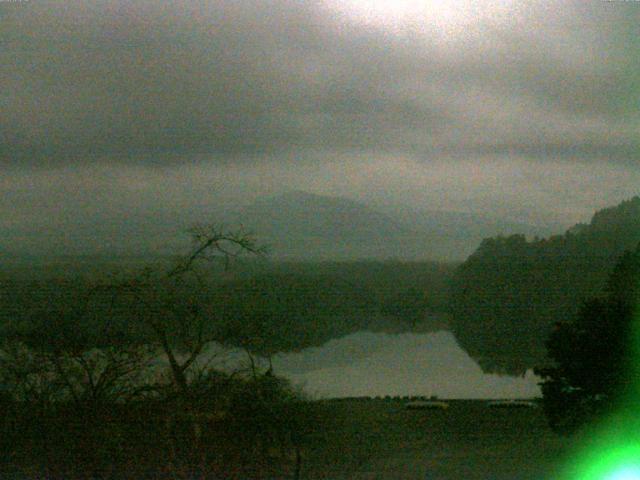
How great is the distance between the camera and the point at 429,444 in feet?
21.9

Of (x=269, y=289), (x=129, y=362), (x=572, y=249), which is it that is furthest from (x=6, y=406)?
(x=572, y=249)

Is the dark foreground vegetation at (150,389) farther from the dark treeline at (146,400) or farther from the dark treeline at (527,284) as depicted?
the dark treeline at (527,284)

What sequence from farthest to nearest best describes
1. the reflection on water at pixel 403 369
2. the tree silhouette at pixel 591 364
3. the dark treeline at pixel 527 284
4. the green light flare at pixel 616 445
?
the dark treeline at pixel 527 284
the reflection on water at pixel 403 369
the tree silhouette at pixel 591 364
the green light flare at pixel 616 445

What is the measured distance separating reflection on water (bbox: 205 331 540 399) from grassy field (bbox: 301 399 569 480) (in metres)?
0.73

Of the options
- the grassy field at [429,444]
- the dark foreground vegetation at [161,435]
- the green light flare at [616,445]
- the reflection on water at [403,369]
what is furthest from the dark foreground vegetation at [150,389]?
the green light flare at [616,445]

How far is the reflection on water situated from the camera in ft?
28.2

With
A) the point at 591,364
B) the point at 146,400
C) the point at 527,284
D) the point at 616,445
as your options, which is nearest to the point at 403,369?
the point at 527,284

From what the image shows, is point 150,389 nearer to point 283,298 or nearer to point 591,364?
point 283,298

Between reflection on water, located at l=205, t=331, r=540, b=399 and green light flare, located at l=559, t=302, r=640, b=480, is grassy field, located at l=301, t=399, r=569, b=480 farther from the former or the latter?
reflection on water, located at l=205, t=331, r=540, b=399

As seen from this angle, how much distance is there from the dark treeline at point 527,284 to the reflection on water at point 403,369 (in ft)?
1.08

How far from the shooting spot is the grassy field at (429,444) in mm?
5902

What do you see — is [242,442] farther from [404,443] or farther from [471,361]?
[471,361]

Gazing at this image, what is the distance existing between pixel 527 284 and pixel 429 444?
14.4 feet

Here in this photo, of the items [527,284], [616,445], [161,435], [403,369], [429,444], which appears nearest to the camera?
[161,435]
